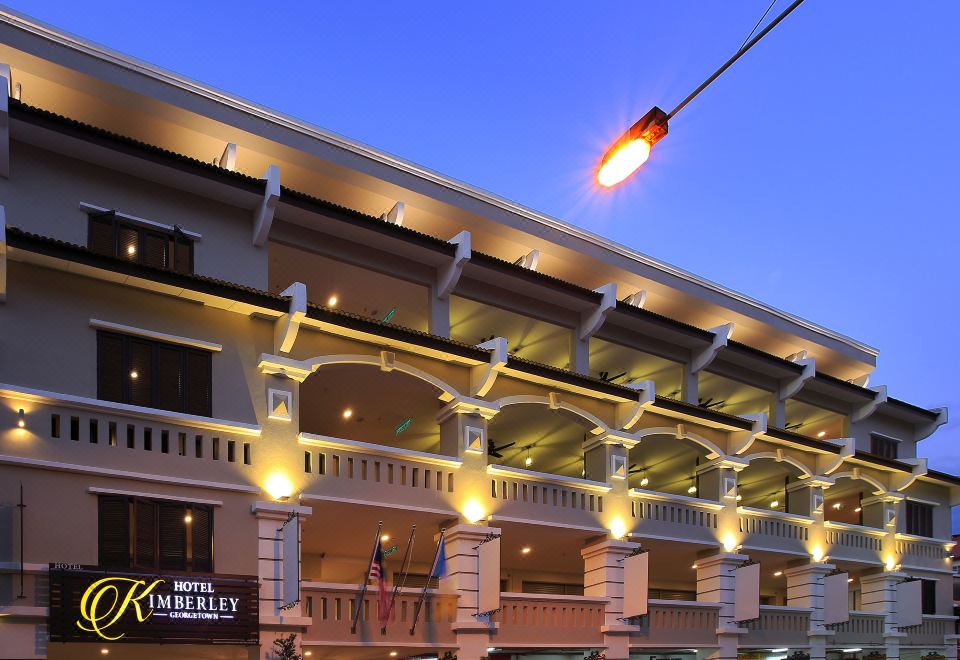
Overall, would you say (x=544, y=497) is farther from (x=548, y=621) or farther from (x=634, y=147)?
(x=634, y=147)

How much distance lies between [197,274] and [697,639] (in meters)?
20.5

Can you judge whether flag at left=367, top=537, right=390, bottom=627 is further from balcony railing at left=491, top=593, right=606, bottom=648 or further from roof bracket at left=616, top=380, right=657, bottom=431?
roof bracket at left=616, top=380, right=657, bottom=431

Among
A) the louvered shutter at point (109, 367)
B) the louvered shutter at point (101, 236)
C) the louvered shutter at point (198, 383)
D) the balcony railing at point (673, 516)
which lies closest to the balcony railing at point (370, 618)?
the louvered shutter at point (198, 383)

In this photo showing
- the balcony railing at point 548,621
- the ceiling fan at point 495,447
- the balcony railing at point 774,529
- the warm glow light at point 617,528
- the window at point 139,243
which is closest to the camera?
the window at point 139,243

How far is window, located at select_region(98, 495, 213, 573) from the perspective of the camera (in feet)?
75.6

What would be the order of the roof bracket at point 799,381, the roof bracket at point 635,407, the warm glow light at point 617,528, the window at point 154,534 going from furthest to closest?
the roof bracket at point 799,381 → the roof bracket at point 635,407 → the warm glow light at point 617,528 → the window at point 154,534

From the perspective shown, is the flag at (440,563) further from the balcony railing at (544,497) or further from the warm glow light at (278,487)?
the warm glow light at (278,487)

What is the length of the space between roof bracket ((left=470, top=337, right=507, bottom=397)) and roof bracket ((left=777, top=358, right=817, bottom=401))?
16024 millimetres

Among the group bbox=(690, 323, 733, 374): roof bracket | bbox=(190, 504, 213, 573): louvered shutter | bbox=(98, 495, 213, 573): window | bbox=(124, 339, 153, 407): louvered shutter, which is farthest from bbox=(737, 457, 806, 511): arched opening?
bbox=(124, 339, 153, 407): louvered shutter

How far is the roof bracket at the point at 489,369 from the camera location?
29938 millimetres

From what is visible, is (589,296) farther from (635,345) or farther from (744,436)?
(744,436)

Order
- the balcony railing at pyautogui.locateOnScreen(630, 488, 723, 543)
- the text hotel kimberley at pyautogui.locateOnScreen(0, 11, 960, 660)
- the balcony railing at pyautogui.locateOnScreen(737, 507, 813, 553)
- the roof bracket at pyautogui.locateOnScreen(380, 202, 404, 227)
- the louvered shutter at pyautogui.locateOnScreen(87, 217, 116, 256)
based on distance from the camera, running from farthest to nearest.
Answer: the balcony railing at pyautogui.locateOnScreen(737, 507, 813, 553), the balcony railing at pyautogui.locateOnScreen(630, 488, 723, 543), the roof bracket at pyautogui.locateOnScreen(380, 202, 404, 227), the louvered shutter at pyautogui.locateOnScreen(87, 217, 116, 256), the text hotel kimberley at pyautogui.locateOnScreen(0, 11, 960, 660)

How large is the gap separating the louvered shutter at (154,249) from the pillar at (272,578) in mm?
6709

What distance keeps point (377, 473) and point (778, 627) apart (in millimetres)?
18334
